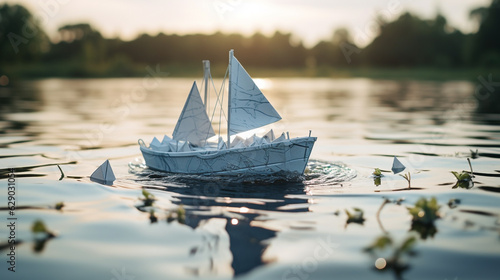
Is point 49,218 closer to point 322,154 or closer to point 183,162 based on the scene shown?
point 183,162

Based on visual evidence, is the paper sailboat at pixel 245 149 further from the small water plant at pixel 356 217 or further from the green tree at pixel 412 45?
the green tree at pixel 412 45

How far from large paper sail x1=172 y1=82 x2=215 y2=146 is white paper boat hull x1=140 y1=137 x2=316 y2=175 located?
2009 mm

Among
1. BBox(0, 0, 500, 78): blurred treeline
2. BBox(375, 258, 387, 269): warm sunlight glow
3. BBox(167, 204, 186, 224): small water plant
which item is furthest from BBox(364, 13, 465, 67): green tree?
BBox(375, 258, 387, 269): warm sunlight glow

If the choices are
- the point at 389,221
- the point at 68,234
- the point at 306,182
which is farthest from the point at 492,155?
the point at 68,234

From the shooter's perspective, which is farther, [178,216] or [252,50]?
[252,50]

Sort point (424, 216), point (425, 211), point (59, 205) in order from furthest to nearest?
→ point (59, 205), point (424, 216), point (425, 211)

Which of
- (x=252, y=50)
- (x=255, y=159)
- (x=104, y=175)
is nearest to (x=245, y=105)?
(x=255, y=159)

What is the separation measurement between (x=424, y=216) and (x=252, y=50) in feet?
604

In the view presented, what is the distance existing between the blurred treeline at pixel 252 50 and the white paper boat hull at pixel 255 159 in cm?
7055

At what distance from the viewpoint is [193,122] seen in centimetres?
1739

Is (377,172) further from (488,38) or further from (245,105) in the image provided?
(488,38)

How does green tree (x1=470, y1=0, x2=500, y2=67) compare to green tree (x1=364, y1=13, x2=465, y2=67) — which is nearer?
green tree (x1=470, y1=0, x2=500, y2=67)

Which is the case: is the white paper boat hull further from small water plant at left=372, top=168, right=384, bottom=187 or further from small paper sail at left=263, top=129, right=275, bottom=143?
small water plant at left=372, top=168, right=384, bottom=187

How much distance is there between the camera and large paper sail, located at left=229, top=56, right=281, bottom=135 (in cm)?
1506
